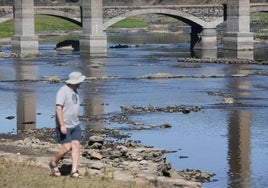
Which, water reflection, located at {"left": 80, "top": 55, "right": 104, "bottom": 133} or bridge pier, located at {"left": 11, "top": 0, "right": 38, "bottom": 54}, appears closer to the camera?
water reflection, located at {"left": 80, "top": 55, "right": 104, "bottom": 133}

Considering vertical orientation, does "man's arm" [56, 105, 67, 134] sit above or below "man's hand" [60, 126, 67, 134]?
above

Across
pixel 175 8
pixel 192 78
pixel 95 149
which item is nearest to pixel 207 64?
pixel 192 78

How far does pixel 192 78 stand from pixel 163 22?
391 ft

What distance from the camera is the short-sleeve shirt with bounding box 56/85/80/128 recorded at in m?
16.7

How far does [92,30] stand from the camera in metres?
90.3

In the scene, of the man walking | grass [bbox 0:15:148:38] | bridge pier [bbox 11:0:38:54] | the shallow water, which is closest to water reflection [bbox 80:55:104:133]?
the shallow water

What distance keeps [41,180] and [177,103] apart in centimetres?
2281

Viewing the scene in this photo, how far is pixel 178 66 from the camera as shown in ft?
219

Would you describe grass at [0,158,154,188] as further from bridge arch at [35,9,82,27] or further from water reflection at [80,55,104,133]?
bridge arch at [35,9,82,27]

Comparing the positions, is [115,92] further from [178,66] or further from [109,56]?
[109,56]

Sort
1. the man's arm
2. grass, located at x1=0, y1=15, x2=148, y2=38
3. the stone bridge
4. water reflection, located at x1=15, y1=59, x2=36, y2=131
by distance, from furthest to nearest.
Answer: grass, located at x1=0, y1=15, x2=148, y2=38, the stone bridge, water reflection, located at x1=15, y1=59, x2=36, y2=131, the man's arm

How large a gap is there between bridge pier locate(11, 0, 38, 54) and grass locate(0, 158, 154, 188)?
237 ft

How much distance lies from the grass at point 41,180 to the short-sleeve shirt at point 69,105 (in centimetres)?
128

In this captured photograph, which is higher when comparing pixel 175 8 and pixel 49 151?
pixel 175 8
